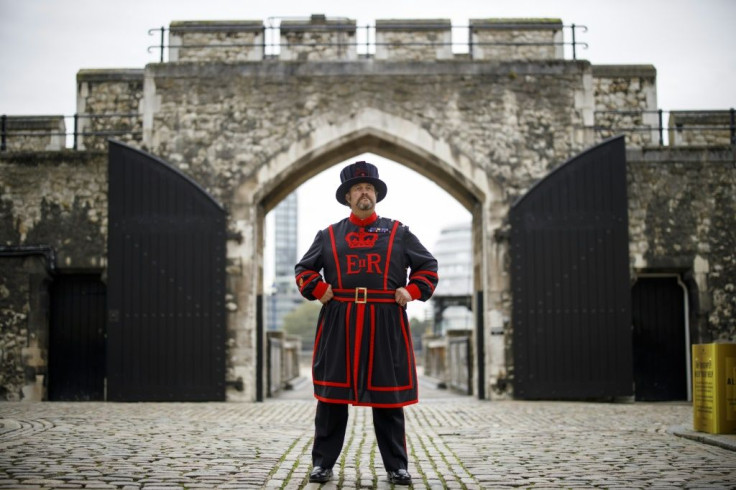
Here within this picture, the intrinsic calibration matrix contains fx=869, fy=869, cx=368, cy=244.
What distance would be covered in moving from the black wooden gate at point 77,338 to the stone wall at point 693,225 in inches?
303

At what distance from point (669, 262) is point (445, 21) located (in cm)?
469

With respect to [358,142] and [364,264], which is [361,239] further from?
[358,142]

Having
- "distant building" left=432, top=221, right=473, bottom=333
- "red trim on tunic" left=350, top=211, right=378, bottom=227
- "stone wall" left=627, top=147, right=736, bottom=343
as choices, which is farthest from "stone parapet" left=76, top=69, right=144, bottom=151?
"distant building" left=432, top=221, right=473, bottom=333

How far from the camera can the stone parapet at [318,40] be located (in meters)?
12.5

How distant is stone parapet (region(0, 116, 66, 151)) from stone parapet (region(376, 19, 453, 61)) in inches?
188

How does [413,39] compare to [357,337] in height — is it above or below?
above

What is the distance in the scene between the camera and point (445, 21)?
12.6 metres

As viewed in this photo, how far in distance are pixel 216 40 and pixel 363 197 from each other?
8.35m

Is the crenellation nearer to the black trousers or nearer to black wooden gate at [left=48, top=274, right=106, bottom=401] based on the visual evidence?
black wooden gate at [left=48, top=274, right=106, bottom=401]

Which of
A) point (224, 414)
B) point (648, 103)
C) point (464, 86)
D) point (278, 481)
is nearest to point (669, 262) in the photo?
point (648, 103)

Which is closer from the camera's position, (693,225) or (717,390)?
(717,390)

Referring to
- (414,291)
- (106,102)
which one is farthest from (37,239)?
(414,291)

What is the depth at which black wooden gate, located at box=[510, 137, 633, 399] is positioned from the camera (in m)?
11.8

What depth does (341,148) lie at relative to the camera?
12812 millimetres
